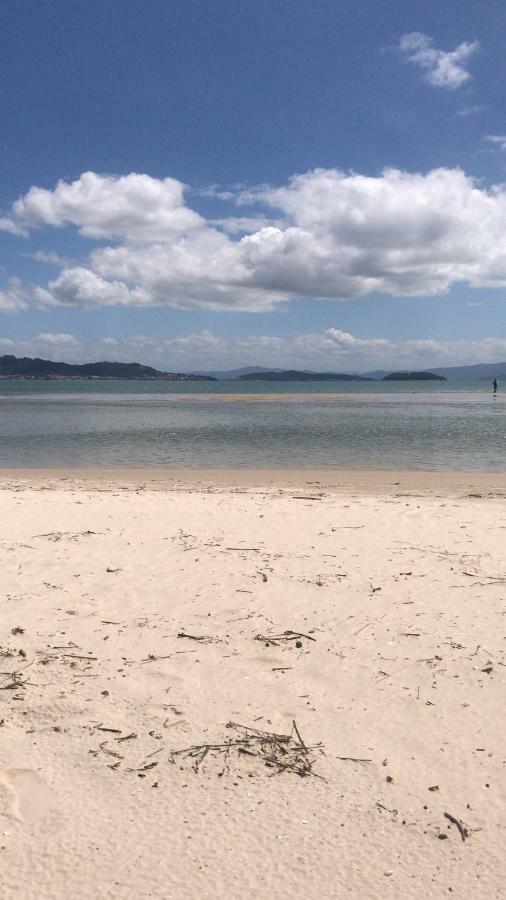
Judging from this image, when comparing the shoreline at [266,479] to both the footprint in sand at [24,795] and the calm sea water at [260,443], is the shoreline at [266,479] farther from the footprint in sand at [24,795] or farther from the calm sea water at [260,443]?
the footprint in sand at [24,795]

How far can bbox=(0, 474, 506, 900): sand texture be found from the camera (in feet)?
10.2

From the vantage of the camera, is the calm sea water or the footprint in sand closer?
the footprint in sand

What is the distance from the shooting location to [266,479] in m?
16.7

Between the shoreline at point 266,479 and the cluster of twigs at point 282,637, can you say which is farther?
the shoreline at point 266,479

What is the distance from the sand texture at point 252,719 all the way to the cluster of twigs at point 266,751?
0.05 ft

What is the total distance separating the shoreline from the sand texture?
654cm

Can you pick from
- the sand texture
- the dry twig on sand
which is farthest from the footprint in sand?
the dry twig on sand

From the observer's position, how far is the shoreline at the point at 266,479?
49.5 ft

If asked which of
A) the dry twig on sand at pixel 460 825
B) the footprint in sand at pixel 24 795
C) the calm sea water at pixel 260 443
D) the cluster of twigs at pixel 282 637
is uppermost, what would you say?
the calm sea water at pixel 260 443

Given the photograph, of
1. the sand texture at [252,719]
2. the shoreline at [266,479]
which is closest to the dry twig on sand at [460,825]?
the sand texture at [252,719]

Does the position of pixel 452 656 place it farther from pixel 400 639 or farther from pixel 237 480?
pixel 237 480

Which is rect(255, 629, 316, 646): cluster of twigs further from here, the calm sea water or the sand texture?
the calm sea water

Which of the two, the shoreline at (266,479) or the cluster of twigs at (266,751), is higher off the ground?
the shoreline at (266,479)

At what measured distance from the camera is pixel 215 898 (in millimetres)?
2904
